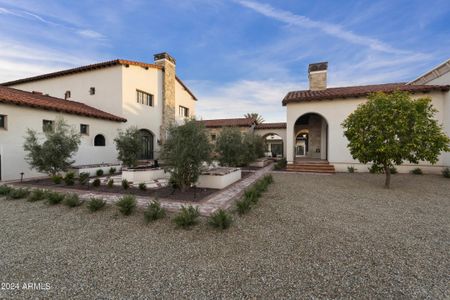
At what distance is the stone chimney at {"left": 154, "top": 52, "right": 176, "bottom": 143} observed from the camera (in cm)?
1784

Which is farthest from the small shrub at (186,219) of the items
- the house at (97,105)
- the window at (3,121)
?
the window at (3,121)

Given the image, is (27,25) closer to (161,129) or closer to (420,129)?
(161,129)

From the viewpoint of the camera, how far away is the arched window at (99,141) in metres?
14.1

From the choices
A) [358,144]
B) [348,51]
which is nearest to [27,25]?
[358,144]

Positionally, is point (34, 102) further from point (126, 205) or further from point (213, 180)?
point (213, 180)

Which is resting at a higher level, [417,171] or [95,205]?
[417,171]

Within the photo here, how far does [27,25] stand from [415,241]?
1783 cm

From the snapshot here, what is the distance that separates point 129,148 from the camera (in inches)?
442

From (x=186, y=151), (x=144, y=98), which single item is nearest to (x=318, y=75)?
(x=186, y=151)

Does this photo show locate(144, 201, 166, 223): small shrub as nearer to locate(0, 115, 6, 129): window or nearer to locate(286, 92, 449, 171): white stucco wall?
locate(0, 115, 6, 129): window

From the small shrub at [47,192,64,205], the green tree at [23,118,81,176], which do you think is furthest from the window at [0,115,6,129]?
the small shrub at [47,192,64,205]

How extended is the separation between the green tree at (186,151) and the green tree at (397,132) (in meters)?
6.62

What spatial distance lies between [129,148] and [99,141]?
5037 mm

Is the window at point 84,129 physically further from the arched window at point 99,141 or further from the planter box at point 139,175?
the planter box at point 139,175
